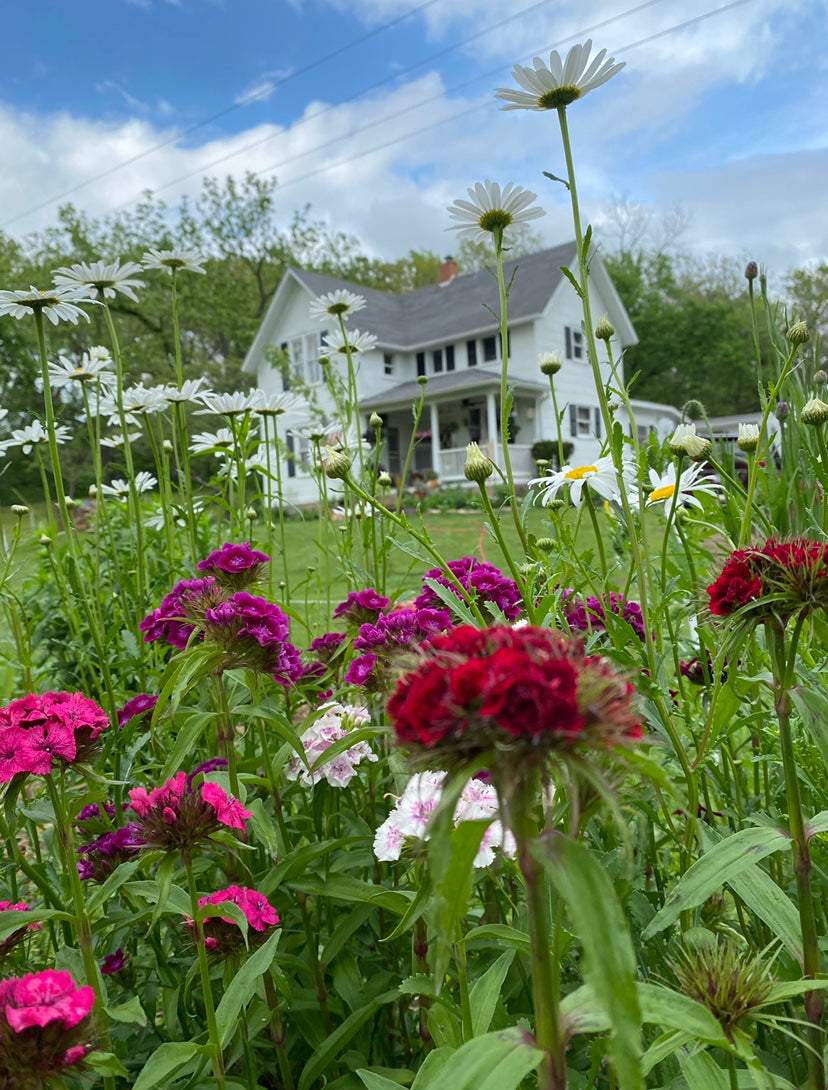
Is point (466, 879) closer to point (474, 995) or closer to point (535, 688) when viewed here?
point (535, 688)

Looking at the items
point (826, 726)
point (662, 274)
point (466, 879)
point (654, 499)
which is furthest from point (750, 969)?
point (662, 274)

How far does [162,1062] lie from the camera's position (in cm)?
108

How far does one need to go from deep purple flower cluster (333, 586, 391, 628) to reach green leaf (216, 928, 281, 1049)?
2.92ft

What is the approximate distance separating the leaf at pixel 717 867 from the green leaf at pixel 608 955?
39 centimetres

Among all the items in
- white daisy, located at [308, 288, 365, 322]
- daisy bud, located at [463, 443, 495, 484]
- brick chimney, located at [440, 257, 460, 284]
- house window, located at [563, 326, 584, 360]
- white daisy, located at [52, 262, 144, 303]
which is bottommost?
daisy bud, located at [463, 443, 495, 484]

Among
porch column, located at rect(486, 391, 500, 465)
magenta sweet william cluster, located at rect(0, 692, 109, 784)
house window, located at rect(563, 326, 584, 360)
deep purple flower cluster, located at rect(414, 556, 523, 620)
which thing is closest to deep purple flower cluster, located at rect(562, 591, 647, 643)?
deep purple flower cluster, located at rect(414, 556, 523, 620)

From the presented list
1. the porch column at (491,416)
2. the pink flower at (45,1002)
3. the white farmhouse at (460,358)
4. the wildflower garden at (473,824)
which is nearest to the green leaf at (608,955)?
the wildflower garden at (473,824)

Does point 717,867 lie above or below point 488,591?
below

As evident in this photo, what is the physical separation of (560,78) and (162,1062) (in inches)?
74.4

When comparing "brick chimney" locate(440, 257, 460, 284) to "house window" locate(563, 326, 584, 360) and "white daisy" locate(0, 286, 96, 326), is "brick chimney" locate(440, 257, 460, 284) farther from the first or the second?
"white daisy" locate(0, 286, 96, 326)

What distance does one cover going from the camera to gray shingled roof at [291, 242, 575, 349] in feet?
73.0

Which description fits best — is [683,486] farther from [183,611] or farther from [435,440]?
A: [435,440]

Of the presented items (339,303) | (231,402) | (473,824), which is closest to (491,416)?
(339,303)

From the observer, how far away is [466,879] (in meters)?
0.62
